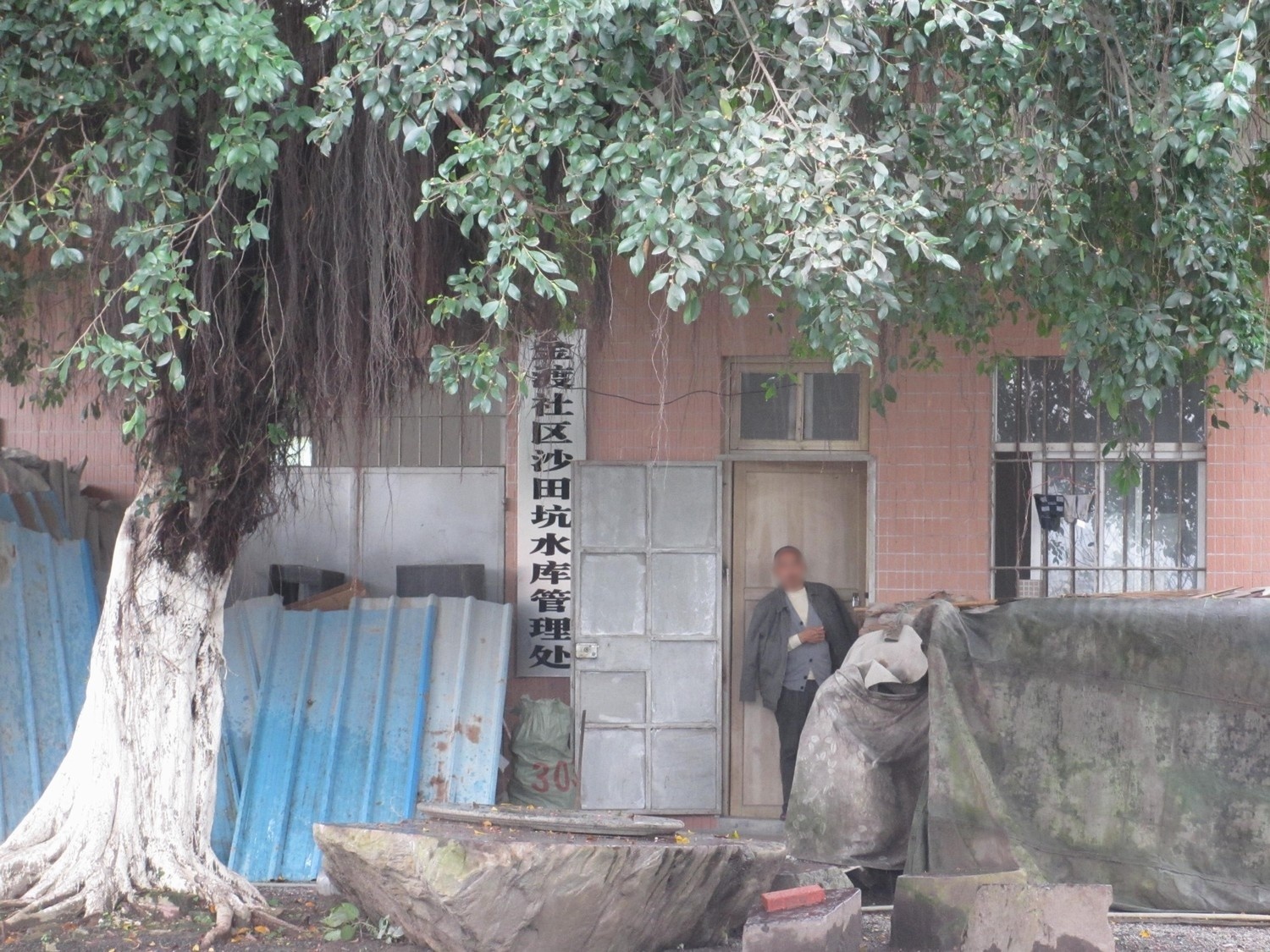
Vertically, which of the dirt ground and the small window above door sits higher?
the small window above door

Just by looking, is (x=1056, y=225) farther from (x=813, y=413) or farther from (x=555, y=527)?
(x=555, y=527)

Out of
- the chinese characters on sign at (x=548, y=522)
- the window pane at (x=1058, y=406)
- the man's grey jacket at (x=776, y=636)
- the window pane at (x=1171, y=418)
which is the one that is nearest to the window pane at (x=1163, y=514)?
the window pane at (x=1171, y=418)

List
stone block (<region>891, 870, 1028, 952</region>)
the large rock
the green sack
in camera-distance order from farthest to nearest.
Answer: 1. the green sack
2. stone block (<region>891, 870, 1028, 952</region>)
3. the large rock

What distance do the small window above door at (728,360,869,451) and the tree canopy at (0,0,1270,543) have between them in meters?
1.76

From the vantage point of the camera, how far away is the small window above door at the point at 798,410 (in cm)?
725

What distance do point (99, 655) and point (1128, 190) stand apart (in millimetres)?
4792

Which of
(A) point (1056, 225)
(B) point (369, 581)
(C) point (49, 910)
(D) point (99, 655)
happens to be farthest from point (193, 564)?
(A) point (1056, 225)

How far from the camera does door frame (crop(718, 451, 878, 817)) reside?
280 inches

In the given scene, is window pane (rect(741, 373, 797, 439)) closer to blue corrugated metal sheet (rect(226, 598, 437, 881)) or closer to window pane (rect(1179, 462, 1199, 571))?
blue corrugated metal sheet (rect(226, 598, 437, 881))

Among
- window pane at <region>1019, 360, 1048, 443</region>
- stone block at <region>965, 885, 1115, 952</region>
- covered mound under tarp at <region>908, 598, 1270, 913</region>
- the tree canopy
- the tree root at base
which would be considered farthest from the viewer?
window pane at <region>1019, 360, 1048, 443</region>

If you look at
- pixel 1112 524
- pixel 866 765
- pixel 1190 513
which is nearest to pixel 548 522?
pixel 866 765

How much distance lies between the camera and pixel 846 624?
7.16 metres

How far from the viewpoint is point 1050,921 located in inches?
180

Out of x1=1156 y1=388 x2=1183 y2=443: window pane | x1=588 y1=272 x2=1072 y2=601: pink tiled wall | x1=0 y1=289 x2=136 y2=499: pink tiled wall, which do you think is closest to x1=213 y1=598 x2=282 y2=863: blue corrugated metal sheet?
x1=0 y1=289 x2=136 y2=499: pink tiled wall
